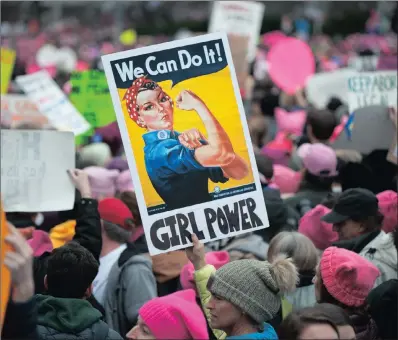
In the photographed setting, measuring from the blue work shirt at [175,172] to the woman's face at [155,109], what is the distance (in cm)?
4

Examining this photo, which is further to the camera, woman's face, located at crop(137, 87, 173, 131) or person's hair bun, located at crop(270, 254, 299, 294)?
woman's face, located at crop(137, 87, 173, 131)

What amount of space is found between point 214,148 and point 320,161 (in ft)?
8.96

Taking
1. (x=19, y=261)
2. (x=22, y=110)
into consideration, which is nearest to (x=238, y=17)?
(x=22, y=110)

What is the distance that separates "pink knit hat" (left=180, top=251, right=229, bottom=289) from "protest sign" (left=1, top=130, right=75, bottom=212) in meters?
0.75

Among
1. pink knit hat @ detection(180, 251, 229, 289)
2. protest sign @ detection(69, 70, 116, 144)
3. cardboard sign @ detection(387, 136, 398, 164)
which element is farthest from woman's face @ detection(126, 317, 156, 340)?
protest sign @ detection(69, 70, 116, 144)

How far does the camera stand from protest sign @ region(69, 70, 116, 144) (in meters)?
11.0

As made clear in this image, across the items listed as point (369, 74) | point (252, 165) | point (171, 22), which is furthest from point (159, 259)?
point (171, 22)

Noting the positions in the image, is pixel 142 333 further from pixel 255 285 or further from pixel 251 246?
pixel 251 246

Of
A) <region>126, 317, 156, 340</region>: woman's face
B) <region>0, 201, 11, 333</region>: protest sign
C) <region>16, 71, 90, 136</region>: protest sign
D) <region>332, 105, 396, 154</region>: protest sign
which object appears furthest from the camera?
<region>16, 71, 90, 136</region>: protest sign

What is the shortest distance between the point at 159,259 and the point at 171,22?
135 feet

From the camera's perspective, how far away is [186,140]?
515 centimetres

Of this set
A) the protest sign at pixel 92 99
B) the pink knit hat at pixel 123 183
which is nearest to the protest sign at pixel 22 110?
the protest sign at pixel 92 99

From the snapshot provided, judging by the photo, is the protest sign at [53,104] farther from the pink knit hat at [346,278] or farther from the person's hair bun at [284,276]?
the person's hair bun at [284,276]

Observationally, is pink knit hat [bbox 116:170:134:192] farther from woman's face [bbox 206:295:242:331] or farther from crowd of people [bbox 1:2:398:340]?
woman's face [bbox 206:295:242:331]
